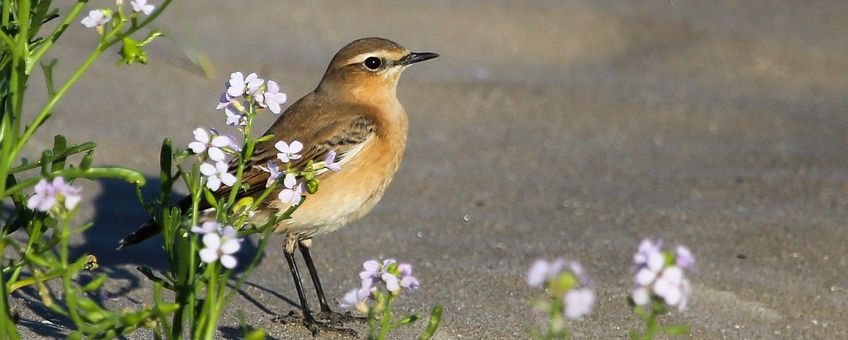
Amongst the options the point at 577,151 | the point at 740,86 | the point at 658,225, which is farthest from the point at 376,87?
the point at 740,86

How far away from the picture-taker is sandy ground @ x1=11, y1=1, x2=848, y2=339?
5434mm

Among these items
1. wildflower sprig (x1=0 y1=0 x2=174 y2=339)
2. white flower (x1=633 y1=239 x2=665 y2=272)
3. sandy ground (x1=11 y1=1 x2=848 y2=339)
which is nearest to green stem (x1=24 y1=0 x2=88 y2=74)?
wildflower sprig (x1=0 y1=0 x2=174 y2=339)

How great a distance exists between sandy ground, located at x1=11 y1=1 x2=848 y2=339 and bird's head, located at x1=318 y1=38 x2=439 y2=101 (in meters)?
0.73

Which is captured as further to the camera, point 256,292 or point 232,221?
point 256,292

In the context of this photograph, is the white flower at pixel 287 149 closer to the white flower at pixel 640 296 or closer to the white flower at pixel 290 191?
the white flower at pixel 290 191

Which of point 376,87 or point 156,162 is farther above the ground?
point 376,87

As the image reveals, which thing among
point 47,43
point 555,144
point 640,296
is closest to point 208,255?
point 47,43

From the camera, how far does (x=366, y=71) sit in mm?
5949

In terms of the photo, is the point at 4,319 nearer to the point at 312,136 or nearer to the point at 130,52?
the point at 130,52

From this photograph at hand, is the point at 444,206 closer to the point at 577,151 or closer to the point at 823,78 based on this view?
the point at 577,151

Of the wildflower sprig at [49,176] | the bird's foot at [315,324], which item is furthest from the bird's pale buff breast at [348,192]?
the wildflower sprig at [49,176]

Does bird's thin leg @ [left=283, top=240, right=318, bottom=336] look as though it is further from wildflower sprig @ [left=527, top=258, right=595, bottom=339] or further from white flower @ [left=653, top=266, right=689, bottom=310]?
white flower @ [left=653, top=266, right=689, bottom=310]

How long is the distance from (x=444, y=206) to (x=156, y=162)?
1664 millimetres

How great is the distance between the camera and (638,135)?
7.99 m
